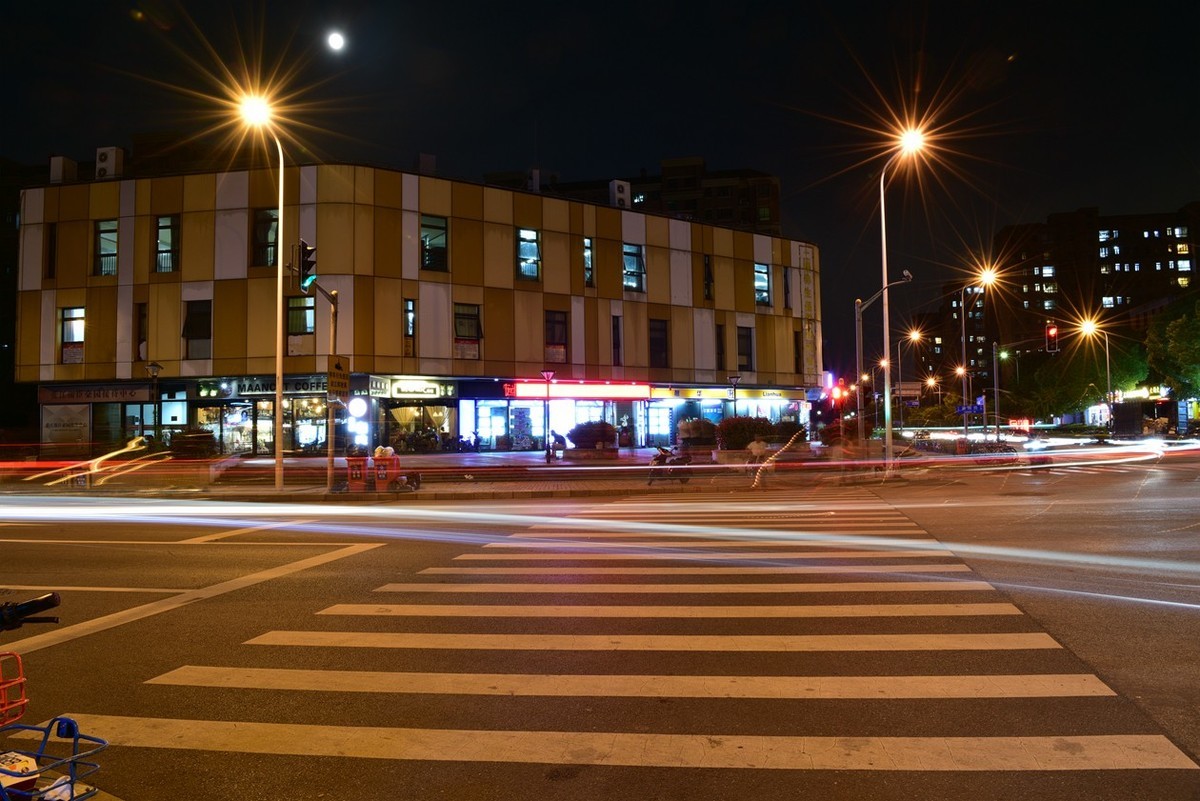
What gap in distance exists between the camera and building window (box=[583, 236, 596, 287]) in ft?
137

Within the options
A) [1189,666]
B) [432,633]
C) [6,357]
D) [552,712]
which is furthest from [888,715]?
[6,357]

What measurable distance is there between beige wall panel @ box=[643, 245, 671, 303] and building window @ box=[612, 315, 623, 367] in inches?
99.0

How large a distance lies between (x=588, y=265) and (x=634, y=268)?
9.93 ft

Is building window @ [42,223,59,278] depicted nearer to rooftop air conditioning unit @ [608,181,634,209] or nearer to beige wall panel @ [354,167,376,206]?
beige wall panel @ [354,167,376,206]

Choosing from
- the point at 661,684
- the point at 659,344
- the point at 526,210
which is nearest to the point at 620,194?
the point at 526,210

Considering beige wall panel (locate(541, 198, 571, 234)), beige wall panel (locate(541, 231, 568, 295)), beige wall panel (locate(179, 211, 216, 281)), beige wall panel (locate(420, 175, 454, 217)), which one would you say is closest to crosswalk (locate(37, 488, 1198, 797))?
beige wall panel (locate(420, 175, 454, 217))

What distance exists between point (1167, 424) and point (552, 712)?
69770mm

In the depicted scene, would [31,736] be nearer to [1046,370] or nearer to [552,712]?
[552,712]

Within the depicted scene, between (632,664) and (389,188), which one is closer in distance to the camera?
(632,664)

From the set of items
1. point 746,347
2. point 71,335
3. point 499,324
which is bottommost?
point 71,335

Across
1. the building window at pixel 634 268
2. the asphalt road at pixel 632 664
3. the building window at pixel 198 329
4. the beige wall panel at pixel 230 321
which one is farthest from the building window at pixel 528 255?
the asphalt road at pixel 632 664

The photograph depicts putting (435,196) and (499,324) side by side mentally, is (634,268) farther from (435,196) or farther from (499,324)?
(435,196)

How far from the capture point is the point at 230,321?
3512cm

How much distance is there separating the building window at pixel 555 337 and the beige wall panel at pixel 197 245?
16.1m
